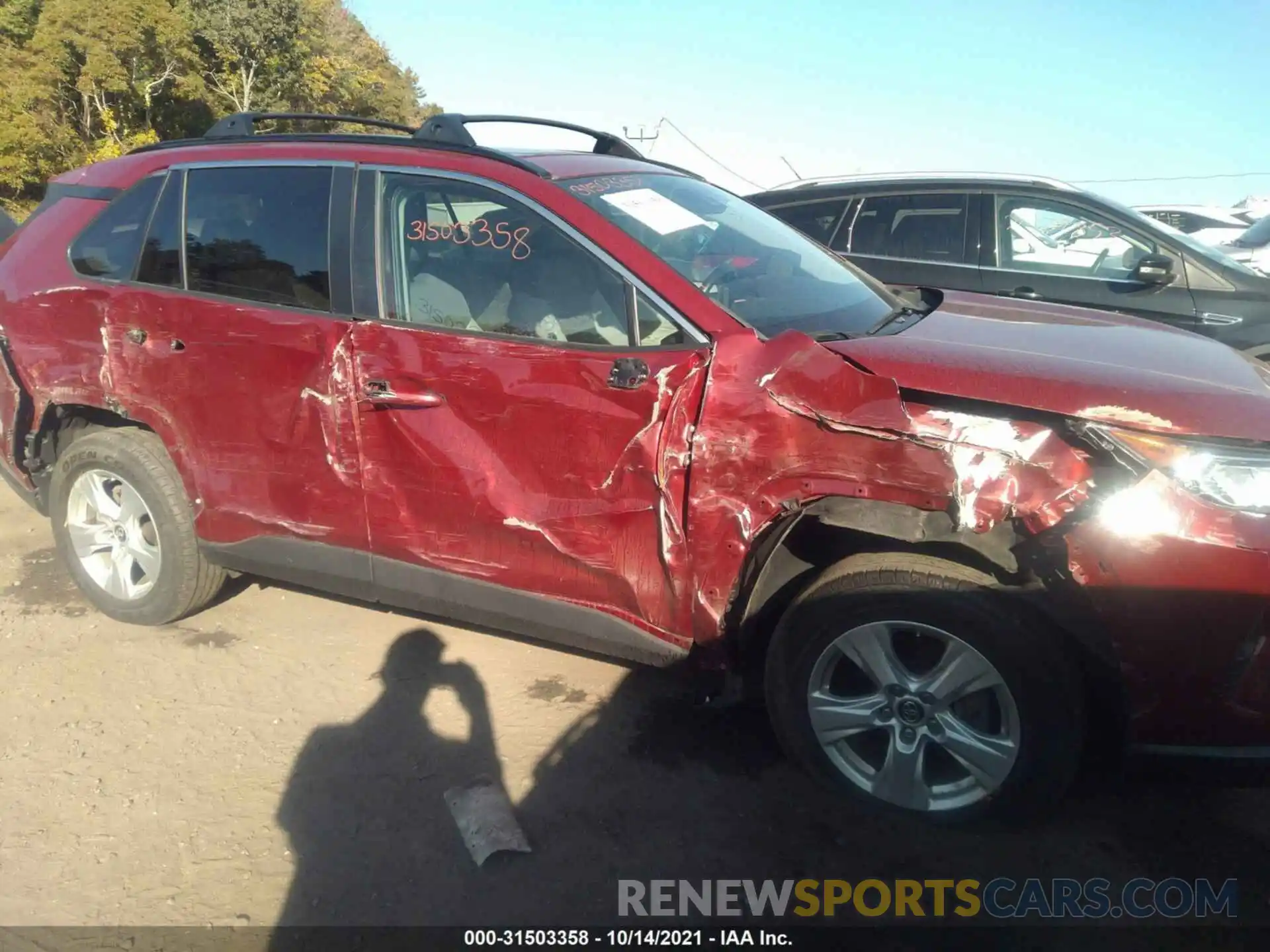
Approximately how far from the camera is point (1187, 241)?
218 inches

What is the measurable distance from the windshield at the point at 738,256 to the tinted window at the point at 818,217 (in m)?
2.64

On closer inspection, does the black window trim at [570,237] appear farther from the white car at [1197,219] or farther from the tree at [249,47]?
the tree at [249,47]

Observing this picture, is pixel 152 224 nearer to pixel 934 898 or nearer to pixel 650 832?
pixel 650 832

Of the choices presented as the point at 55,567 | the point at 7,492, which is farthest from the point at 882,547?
the point at 7,492

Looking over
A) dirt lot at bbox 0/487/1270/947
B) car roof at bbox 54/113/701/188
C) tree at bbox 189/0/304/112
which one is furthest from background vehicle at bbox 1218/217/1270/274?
tree at bbox 189/0/304/112

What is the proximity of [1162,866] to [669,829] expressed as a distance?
138 centimetres

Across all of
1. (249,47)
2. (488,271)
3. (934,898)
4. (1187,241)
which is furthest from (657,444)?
(249,47)

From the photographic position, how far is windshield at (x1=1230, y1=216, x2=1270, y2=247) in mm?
9031

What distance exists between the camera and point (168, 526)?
3.67 meters

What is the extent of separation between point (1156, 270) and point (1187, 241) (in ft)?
1.31

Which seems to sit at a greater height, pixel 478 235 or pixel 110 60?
pixel 110 60

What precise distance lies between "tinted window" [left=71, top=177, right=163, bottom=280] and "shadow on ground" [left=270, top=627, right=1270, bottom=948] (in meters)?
2.03

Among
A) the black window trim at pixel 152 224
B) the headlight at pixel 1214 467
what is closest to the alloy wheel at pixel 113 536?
the black window trim at pixel 152 224

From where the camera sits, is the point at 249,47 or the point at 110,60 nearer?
the point at 110,60
